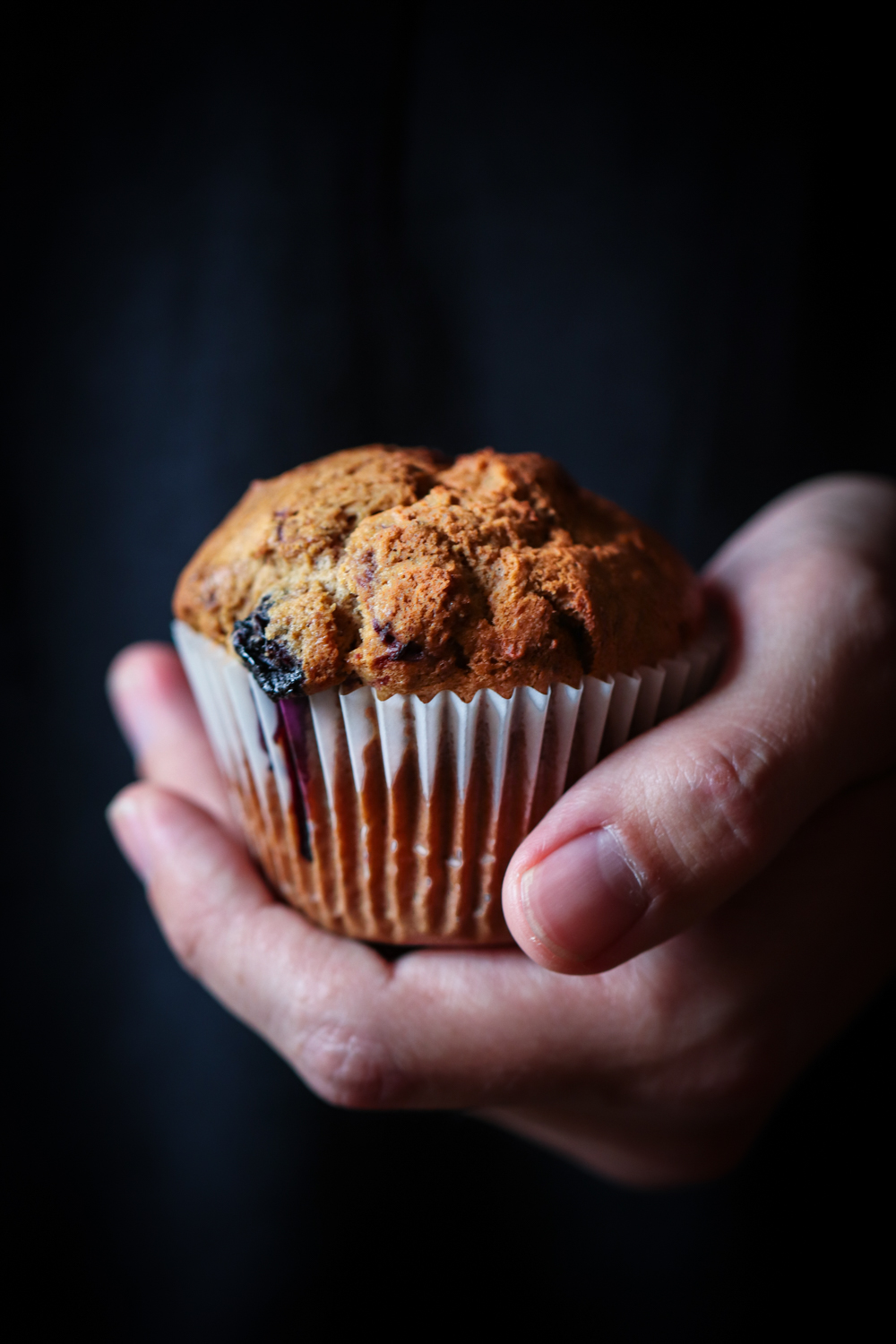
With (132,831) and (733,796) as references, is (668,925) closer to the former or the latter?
(733,796)

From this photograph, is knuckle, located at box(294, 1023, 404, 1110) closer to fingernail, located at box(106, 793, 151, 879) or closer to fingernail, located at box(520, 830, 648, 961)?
fingernail, located at box(520, 830, 648, 961)

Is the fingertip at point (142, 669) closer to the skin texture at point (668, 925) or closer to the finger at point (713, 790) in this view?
the skin texture at point (668, 925)

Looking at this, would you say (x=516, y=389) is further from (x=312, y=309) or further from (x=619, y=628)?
(x=619, y=628)

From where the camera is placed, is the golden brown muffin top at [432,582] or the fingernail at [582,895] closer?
the fingernail at [582,895]

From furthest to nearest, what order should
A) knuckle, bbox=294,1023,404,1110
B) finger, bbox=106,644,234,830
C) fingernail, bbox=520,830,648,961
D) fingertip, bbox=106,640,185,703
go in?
fingertip, bbox=106,640,185,703 < finger, bbox=106,644,234,830 < knuckle, bbox=294,1023,404,1110 < fingernail, bbox=520,830,648,961

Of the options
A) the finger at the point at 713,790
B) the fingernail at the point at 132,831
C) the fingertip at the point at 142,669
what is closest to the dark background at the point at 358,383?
the fingertip at the point at 142,669

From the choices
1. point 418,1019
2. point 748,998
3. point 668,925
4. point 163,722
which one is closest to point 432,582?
point 668,925

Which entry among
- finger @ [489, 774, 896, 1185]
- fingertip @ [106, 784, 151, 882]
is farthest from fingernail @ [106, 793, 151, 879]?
finger @ [489, 774, 896, 1185]
